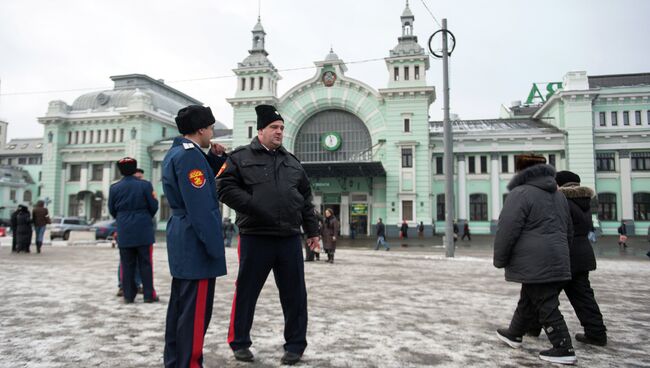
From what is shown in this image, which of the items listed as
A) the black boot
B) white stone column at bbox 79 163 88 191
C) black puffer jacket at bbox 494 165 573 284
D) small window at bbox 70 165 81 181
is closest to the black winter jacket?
black puffer jacket at bbox 494 165 573 284

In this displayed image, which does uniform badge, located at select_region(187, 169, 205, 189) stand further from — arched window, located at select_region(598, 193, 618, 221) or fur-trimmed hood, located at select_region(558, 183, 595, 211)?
arched window, located at select_region(598, 193, 618, 221)

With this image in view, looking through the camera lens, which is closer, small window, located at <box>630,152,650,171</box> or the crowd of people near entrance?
the crowd of people near entrance

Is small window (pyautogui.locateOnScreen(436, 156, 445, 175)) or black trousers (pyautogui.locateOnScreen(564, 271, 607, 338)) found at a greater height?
small window (pyautogui.locateOnScreen(436, 156, 445, 175))

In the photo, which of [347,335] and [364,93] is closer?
[347,335]

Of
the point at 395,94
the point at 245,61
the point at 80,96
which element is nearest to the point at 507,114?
the point at 395,94

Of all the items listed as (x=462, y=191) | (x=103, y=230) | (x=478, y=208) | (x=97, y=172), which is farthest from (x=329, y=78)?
(x=97, y=172)

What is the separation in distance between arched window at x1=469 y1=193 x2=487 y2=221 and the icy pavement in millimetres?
28896

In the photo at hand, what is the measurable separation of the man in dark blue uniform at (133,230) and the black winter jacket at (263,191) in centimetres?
264

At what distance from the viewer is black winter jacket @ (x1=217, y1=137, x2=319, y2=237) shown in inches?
138

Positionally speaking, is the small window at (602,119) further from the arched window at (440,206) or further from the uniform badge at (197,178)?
the uniform badge at (197,178)

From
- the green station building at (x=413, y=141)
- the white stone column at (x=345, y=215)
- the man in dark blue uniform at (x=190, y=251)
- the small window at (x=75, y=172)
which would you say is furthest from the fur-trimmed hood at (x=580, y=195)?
the small window at (x=75, y=172)

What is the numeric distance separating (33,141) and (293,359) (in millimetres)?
80511

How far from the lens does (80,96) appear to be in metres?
47.1

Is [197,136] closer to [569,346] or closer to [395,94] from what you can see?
[569,346]
